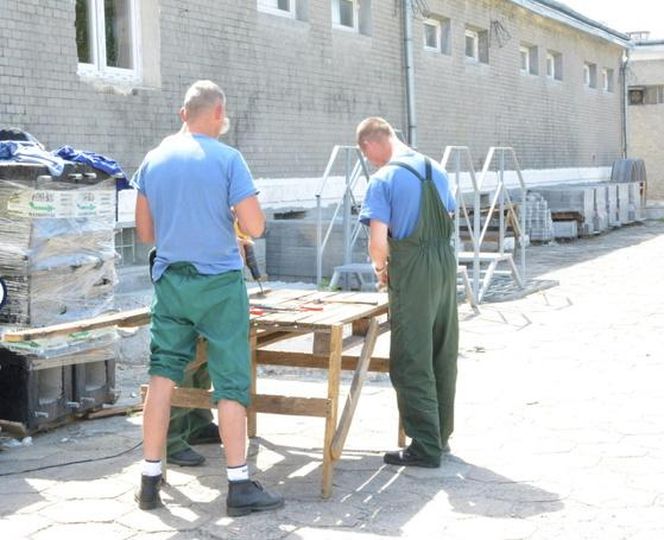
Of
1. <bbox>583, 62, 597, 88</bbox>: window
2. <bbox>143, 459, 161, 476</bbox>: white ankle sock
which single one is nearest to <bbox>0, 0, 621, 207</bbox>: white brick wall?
<bbox>583, 62, 597, 88</bbox>: window

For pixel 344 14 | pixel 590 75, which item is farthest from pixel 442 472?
pixel 590 75

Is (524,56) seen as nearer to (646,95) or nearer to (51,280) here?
(646,95)

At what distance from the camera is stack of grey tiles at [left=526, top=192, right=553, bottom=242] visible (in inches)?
742

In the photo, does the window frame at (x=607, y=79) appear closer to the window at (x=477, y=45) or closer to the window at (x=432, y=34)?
the window at (x=477, y=45)

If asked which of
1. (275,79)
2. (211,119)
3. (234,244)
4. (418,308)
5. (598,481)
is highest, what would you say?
(275,79)

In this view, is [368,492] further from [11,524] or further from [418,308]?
[11,524]

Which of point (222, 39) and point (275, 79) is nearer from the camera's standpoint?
point (222, 39)

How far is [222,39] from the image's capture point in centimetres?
1134

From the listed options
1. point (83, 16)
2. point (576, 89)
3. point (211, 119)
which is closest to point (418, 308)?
point (211, 119)

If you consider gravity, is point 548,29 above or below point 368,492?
above

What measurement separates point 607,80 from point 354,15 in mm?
15595

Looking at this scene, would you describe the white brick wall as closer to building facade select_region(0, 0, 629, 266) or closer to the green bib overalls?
building facade select_region(0, 0, 629, 266)

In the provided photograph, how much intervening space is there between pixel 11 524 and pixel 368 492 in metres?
1.61

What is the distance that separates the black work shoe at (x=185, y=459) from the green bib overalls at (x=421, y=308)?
1075 mm
